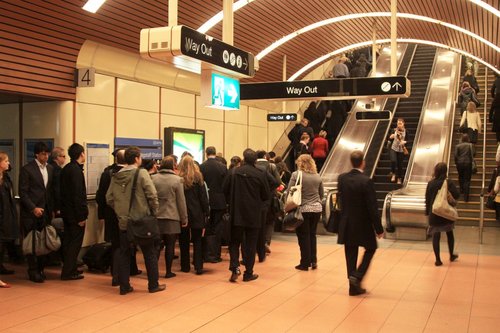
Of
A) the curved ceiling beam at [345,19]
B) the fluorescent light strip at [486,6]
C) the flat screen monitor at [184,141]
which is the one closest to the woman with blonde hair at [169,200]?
the flat screen monitor at [184,141]

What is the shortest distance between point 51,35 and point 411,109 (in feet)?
39.6

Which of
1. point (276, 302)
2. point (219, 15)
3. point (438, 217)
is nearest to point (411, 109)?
point (219, 15)

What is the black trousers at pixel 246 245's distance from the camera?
6898mm

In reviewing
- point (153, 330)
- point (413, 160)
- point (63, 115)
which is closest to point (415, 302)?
point (153, 330)

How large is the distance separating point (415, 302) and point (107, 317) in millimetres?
3187

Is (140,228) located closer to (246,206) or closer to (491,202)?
(246,206)

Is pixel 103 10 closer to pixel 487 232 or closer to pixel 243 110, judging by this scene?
pixel 243 110

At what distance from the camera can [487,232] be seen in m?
11.0

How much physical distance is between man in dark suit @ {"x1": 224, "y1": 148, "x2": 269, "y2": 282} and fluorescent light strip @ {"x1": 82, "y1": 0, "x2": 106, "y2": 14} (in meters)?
3.12

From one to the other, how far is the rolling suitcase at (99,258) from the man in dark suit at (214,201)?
142 cm

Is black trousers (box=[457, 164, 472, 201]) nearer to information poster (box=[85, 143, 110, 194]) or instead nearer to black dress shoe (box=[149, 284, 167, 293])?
information poster (box=[85, 143, 110, 194])

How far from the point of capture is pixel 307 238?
25.0ft

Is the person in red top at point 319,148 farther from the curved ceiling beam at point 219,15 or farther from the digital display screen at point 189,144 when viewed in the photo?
the curved ceiling beam at point 219,15

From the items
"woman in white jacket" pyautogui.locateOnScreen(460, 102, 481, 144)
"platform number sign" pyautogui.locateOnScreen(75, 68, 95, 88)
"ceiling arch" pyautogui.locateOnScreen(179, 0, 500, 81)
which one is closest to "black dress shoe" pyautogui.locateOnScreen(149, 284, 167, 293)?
"platform number sign" pyautogui.locateOnScreen(75, 68, 95, 88)
